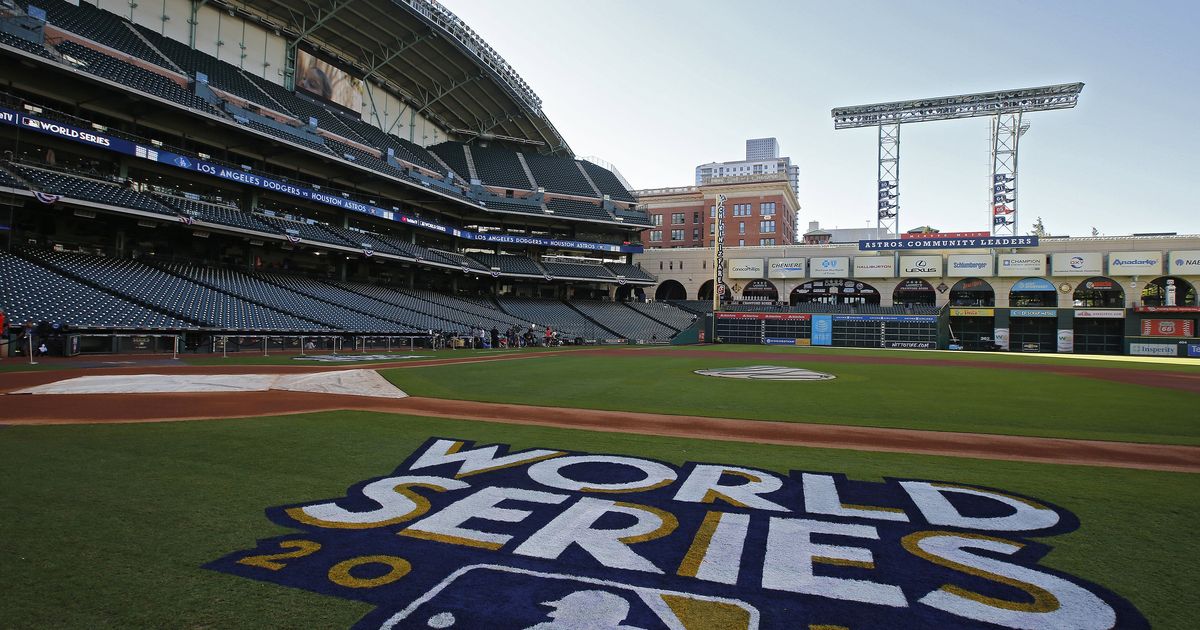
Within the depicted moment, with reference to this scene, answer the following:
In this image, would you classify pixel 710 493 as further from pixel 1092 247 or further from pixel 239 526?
pixel 1092 247

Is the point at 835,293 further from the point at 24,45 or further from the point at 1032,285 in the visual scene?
the point at 24,45

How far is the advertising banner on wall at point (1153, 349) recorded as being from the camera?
45.4 meters

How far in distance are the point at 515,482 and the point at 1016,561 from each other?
4.10 metres

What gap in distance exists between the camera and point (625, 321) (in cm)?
5662

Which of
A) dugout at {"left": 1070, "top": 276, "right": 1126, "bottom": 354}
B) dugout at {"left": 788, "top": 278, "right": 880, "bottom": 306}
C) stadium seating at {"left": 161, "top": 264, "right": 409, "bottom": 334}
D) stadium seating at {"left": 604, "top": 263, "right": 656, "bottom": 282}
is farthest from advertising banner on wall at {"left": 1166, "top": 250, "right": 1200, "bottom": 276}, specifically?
stadium seating at {"left": 161, "top": 264, "right": 409, "bottom": 334}

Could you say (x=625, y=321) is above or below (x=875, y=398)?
above

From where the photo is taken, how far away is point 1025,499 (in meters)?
5.17

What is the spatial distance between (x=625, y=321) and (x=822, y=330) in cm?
1943

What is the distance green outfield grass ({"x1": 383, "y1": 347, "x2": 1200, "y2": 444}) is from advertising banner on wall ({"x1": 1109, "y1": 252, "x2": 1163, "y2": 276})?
43.5 m

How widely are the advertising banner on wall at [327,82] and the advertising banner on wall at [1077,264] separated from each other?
220ft

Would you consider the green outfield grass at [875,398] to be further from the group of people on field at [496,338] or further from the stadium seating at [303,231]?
the stadium seating at [303,231]

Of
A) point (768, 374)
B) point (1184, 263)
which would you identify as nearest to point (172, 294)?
point (768, 374)

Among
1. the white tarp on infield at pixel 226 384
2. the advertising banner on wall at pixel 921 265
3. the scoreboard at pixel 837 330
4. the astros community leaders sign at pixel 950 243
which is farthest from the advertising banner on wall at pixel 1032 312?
the white tarp on infield at pixel 226 384

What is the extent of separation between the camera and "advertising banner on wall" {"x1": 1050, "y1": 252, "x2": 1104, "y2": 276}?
1991 inches
